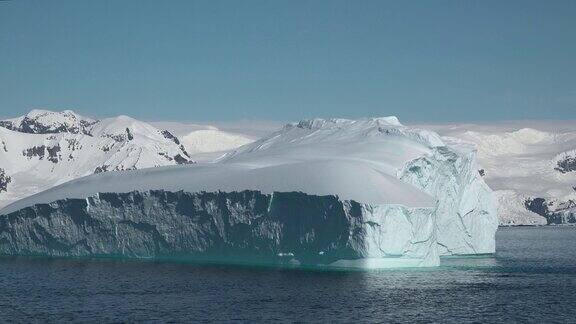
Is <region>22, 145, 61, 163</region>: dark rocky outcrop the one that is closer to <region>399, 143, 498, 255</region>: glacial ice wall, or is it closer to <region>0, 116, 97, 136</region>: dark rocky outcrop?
<region>0, 116, 97, 136</region>: dark rocky outcrop

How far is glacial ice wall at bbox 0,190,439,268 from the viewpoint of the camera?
54.2 m

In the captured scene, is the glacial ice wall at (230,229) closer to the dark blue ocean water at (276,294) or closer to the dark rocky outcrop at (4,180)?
the dark blue ocean water at (276,294)

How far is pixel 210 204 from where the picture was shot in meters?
59.4

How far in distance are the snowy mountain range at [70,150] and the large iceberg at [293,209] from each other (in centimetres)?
8902

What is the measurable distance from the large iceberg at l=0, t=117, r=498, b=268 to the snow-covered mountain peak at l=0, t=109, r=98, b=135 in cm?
12385

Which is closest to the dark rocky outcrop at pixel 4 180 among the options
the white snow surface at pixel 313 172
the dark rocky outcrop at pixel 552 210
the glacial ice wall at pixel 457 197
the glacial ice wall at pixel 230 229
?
the white snow surface at pixel 313 172

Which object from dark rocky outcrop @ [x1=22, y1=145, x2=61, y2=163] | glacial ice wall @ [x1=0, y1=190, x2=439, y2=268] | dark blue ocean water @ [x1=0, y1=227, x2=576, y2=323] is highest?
dark rocky outcrop @ [x1=22, y1=145, x2=61, y2=163]

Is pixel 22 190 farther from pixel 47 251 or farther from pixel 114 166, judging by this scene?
pixel 47 251

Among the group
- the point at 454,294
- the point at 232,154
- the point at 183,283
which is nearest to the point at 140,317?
the point at 183,283

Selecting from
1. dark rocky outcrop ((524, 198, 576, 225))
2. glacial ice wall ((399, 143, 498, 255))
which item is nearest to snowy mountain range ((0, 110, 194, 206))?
dark rocky outcrop ((524, 198, 576, 225))

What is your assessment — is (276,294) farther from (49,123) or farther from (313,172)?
(49,123)

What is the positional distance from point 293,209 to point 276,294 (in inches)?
460

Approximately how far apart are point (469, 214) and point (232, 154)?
26.1 metres

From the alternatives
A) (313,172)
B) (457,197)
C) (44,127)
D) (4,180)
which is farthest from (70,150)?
(313,172)
